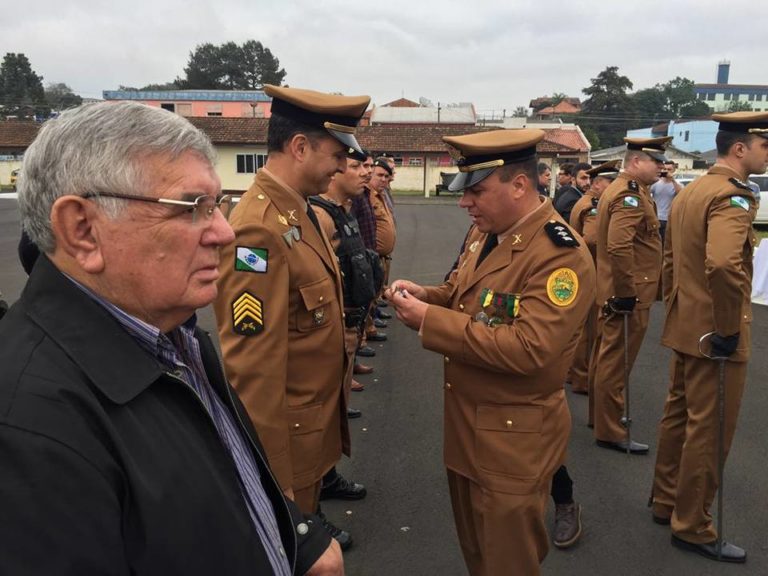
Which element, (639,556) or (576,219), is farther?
(576,219)

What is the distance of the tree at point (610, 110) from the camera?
75562mm

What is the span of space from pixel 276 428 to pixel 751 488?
3.44 m

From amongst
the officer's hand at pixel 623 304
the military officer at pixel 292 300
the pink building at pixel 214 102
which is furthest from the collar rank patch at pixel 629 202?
the pink building at pixel 214 102

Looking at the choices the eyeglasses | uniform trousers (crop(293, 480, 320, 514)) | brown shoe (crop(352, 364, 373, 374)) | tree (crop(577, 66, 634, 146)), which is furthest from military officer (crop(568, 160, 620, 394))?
tree (crop(577, 66, 634, 146))

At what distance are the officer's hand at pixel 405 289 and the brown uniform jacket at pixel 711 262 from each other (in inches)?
60.1

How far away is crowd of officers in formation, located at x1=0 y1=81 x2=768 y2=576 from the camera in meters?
0.96

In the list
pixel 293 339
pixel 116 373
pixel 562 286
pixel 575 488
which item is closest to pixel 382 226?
pixel 575 488

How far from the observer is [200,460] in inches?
42.3

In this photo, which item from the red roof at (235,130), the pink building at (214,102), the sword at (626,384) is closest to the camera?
the sword at (626,384)

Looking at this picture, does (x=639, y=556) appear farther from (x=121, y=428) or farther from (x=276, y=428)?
(x=121, y=428)

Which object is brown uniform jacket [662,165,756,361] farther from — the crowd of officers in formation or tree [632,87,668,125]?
tree [632,87,668,125]

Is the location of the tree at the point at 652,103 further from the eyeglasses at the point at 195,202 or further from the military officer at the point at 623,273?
the eyeglasses at the point at 195,202

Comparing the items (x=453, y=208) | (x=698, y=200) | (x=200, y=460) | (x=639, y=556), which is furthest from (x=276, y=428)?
(x=453, y=208)

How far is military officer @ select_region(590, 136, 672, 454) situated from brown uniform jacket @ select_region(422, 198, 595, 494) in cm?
224
